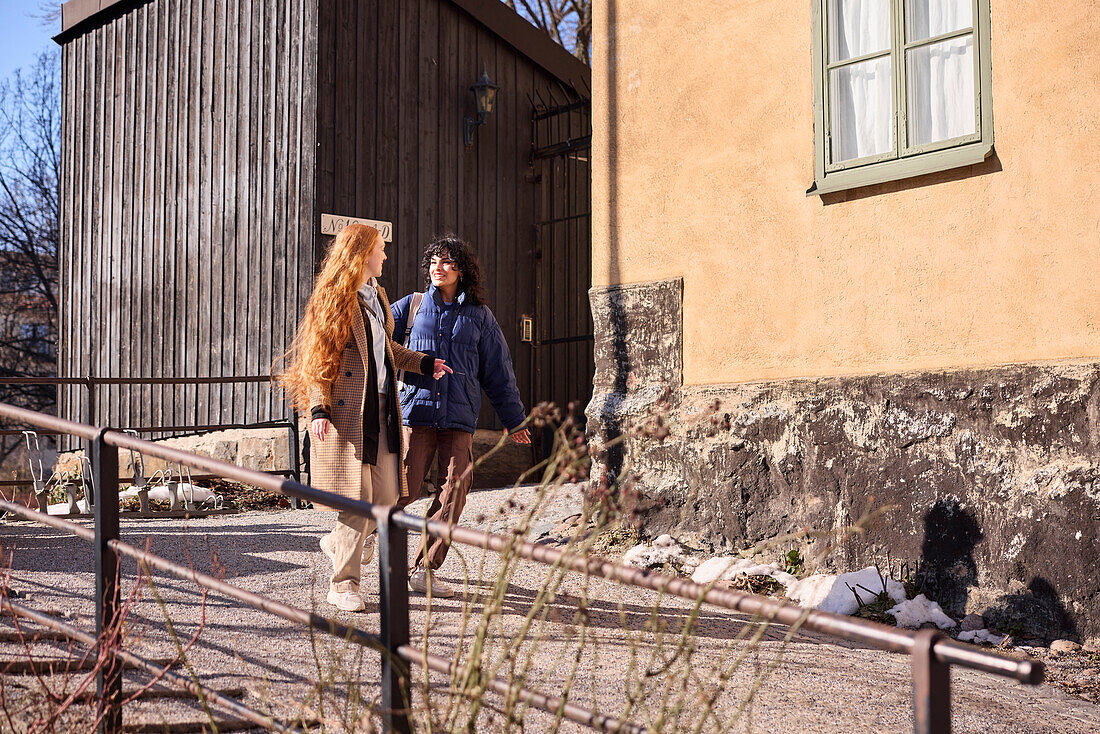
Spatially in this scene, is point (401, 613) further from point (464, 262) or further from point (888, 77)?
point (888, 77)

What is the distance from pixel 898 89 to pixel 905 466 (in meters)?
1.91

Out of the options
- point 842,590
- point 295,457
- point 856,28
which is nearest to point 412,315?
point 842,590

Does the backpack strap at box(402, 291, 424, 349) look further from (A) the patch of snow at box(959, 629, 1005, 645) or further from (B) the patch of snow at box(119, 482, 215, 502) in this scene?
(B) the patch of snow at box(119, 482, 215, 502)

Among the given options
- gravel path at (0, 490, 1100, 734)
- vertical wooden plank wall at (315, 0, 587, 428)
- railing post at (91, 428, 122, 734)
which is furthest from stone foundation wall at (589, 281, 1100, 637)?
vertical wooden plank wall at (315, 0, 587, 428)

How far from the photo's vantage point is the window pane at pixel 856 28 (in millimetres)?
5645

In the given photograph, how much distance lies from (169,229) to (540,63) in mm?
4280

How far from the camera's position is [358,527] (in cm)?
454

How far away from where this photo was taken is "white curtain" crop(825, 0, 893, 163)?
5.62 meters

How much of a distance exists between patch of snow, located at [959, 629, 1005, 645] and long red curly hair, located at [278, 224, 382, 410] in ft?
10.1

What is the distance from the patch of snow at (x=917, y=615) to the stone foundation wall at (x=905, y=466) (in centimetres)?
12

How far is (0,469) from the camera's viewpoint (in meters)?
24.2

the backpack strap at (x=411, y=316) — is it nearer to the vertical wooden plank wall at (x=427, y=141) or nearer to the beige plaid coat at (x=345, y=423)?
the beige plaid coat at (x=345, y=423)

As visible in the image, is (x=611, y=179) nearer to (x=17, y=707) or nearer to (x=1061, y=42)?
(x=1061, y=42)

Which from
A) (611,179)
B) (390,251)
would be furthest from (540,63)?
(611,179)
